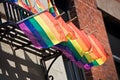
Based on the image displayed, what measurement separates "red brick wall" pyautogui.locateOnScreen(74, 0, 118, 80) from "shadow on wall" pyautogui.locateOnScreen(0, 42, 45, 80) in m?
2.13

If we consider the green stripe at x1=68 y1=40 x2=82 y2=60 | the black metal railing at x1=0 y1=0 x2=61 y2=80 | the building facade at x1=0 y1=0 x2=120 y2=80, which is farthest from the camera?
the building facade at x1=0 y1=0 x2=120 y2=80

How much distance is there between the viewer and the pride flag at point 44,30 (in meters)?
4.89

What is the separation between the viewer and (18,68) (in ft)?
20.7

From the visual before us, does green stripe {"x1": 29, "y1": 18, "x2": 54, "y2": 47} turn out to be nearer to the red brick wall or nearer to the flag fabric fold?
the flag fabric fold

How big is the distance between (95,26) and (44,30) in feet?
15.5

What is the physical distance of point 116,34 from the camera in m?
11.3

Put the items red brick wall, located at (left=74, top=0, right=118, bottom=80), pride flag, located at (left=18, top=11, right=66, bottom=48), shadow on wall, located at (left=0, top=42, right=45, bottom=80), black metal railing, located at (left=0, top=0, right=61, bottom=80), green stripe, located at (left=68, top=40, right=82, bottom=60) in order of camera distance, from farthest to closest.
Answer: red brick wall, located at (left=74, top=0, right=118, bottom=80) < shadow on wall, located at (left=0, top=42, right=45, bottom=80) < green stripe, located at (left=68, top=40, right=82, bottom=60) < black metal railing, located at (left=0, top=0, right=61, bottom=80) < pride flag, located at (left=18, top=11, right=66, bottom=48)

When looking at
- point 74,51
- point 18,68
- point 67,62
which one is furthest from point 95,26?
point 74,51

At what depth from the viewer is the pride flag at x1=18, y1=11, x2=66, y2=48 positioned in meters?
4.89

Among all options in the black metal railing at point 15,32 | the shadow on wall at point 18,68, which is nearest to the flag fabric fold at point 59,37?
the black metal railing at point 15,32

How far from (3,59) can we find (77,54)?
111 centimetres

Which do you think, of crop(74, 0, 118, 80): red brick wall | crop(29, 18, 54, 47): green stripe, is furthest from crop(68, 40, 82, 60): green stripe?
crop(74, 0, 118, 80): red brick wall

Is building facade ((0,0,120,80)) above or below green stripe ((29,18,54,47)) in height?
below

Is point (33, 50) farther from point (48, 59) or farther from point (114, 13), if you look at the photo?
point (114, 13)
